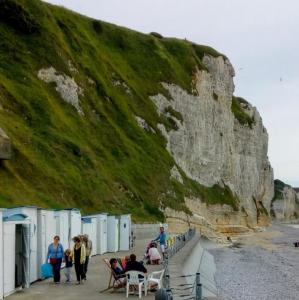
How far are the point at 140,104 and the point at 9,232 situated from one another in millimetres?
70486

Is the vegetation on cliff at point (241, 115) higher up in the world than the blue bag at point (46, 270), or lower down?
higher up

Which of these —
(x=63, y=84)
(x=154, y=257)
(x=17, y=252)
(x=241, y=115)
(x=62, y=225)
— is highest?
(x=241, y=115)

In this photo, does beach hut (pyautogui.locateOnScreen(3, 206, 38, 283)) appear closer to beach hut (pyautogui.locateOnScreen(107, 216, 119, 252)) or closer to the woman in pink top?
the woman in pink top

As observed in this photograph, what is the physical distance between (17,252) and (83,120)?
46.9m

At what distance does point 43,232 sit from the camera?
24.2m


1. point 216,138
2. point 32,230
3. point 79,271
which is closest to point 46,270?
point 79,271

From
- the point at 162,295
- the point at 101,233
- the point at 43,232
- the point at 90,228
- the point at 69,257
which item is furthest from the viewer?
the point at 101,233

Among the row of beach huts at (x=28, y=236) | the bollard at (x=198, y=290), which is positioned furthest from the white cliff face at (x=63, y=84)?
the bollard at (x=198, y=290)

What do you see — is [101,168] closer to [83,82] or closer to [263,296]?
[83,82]

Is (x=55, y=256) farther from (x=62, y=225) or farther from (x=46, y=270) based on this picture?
(x=62, y=225)

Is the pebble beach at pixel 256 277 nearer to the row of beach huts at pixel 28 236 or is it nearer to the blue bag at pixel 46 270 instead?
the row of beach huts at pixel 28 236

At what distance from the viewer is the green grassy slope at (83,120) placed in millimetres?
50000

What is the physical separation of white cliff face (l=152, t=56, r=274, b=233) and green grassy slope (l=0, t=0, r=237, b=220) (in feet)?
9.24

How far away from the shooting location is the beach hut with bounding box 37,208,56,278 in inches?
941
